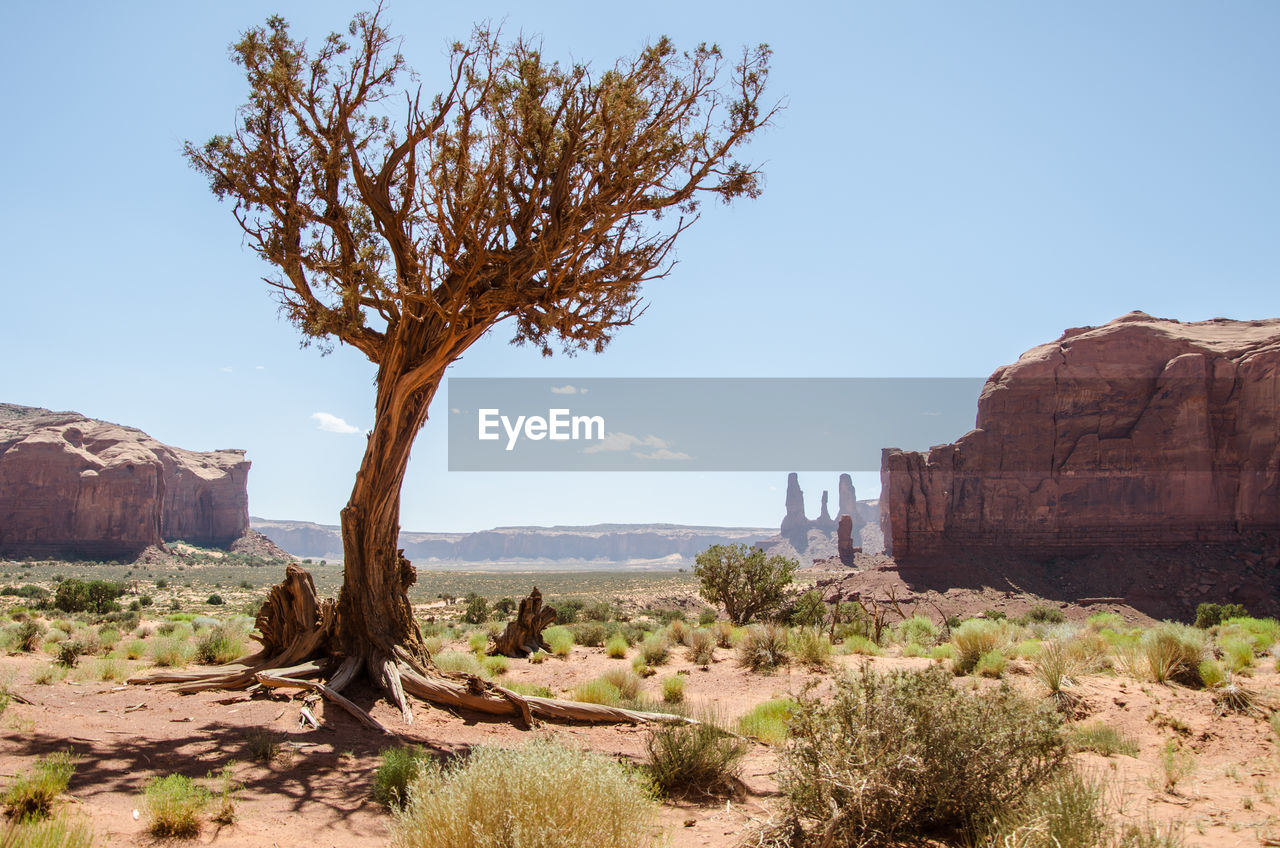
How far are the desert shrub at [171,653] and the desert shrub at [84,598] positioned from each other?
13.5m

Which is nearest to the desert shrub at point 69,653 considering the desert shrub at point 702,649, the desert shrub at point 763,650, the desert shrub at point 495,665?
the desert shrub at point 495,665

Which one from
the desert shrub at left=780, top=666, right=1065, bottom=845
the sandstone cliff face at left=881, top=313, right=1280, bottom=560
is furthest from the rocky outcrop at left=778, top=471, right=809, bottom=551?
the desert shrub at left=780, top=666, right=1065, bottom=845

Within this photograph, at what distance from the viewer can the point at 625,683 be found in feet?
39.8

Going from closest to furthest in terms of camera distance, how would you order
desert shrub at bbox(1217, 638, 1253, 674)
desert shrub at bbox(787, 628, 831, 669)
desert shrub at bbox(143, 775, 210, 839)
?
desert shrub at bbox(143, 775, 210, 839) → desert shrub at bbox(1217, 638, 1253, 674) → desert shrub at bbox(787, 628, 831, 669)

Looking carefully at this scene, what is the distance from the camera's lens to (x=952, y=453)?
69.1 meters

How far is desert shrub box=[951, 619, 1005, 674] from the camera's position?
13391 millimetres

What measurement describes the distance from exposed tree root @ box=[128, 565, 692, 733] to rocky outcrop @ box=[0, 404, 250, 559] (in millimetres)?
85805

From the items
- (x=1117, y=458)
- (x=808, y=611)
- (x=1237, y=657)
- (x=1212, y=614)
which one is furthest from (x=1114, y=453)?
(x=1237, y=657)

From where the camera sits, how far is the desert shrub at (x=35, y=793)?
14.9 ft

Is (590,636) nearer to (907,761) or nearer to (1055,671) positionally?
(1055,671)

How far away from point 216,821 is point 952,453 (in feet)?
238

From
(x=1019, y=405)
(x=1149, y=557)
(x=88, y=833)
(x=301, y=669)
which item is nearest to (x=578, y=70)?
(x=301, y=669)

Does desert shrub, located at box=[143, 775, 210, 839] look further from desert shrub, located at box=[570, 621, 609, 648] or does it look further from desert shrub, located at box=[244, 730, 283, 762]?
desert shrub, located at box=[570, 621, 609, 648]

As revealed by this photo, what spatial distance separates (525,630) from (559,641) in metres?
1.09
